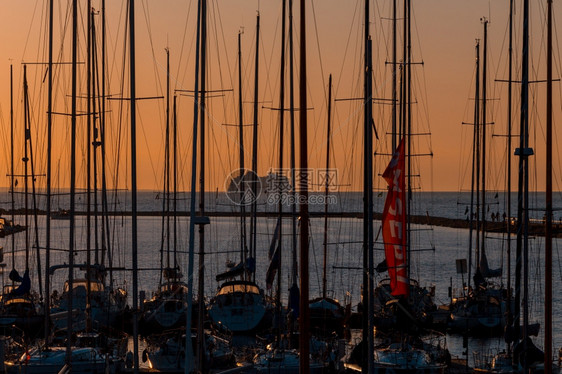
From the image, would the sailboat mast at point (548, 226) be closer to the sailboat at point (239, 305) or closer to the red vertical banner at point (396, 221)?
the red vertical banner at point (396, 221)

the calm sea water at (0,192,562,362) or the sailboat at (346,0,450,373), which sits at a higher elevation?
the sailboat at (346,0,450,373)

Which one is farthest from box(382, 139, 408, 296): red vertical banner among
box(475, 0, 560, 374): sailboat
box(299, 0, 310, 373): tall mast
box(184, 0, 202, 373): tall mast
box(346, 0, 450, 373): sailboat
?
box(299, 0, 310, 373): tall mast

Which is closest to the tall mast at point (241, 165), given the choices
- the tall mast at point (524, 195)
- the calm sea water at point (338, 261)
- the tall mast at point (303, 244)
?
the calm sea water at point (338, 261)

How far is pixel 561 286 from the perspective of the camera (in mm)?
62875

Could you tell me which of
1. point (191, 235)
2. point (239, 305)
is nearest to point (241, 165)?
point (239, 305)

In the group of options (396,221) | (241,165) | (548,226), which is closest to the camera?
(548,226)

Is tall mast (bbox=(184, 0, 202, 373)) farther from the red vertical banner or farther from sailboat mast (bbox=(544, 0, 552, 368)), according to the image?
sailboat mast (bbox=(544, 0, 552, 368))

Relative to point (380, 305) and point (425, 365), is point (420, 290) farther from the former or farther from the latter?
point (425, 365)

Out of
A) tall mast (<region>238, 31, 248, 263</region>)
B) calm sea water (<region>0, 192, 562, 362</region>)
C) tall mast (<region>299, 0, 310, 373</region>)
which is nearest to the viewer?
tall mast (<region>299, 0, 310, 373</region>)

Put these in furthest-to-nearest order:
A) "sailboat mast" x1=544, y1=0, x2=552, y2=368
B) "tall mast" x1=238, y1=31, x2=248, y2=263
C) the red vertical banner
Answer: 1. "tall mast" x1=238, y1=31, x2=248, y2=263
2. the red vertical banner
3. "sailboat mast" x1=544, y1=0, x2=552, y2=368

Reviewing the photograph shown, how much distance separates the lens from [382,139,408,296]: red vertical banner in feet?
72.3

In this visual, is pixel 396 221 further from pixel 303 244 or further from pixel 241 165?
pixel 241 165

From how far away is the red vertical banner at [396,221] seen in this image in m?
22.0

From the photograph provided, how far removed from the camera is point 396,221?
2238cm
